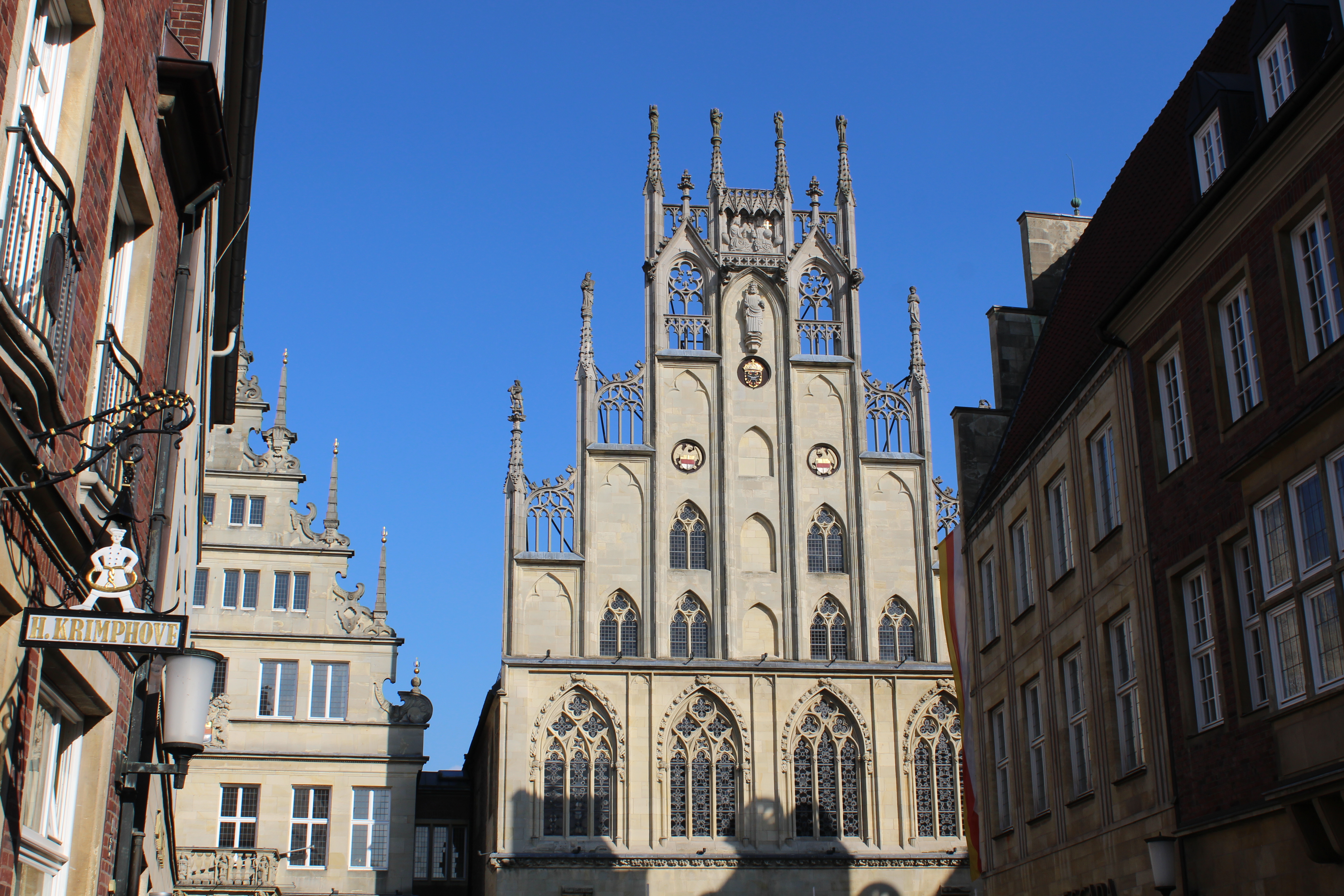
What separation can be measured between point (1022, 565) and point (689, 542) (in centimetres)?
1291

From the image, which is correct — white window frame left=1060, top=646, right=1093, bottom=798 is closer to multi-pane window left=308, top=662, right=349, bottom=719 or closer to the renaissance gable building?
the renaissance gable building

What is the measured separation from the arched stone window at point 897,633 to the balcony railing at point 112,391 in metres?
24.0

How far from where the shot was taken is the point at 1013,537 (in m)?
18.9

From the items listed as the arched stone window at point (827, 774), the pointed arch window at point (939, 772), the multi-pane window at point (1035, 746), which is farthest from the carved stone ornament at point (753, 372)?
the multi-pane window at point (1035, 746)

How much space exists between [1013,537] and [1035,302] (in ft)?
15.4

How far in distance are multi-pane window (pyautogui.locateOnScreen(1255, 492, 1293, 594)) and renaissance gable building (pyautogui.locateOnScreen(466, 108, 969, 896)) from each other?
1864 cm

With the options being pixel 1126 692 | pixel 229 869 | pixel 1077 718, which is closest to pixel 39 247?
pixel 1126 692

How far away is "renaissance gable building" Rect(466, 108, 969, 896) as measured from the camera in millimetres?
28469

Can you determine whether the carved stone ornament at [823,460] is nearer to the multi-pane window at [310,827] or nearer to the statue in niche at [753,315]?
the statue in niche at [753,315]

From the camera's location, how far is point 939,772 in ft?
97.6

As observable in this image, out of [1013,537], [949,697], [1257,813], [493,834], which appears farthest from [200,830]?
[1257,813]

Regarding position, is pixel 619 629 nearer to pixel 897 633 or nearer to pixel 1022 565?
pixel 897 633

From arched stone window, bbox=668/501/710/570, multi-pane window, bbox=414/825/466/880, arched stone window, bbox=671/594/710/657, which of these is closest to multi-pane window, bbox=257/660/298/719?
multi-pane window, bbox=414/825/466/880

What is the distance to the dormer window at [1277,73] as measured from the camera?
1272cm
